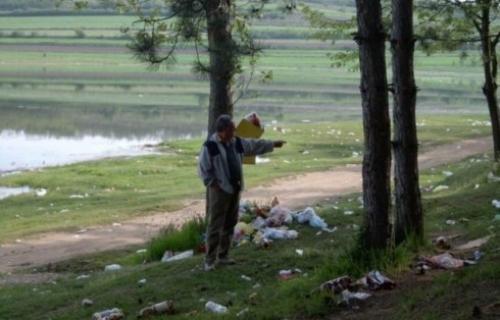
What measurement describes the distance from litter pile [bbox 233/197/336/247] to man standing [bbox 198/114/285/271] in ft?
4.70

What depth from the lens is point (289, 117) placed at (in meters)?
53.4

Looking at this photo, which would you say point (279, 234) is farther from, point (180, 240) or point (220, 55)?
point (220, 55)

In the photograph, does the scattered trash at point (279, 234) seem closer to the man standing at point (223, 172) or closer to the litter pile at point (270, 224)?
the litter pile at point (270, 224)

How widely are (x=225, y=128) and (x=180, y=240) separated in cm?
431

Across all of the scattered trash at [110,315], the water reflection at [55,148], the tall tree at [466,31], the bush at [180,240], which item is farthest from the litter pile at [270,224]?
the water reflection at [55,148]

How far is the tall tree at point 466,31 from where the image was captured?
20.0 metres

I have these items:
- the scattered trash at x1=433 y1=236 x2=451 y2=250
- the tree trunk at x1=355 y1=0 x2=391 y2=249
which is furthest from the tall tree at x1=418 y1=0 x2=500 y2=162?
the tree trunk at x1=355 y1=0 x2=391 y2=249

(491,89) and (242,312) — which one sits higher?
(491,89)

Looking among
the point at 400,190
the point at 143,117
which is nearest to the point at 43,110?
the point at 143,117

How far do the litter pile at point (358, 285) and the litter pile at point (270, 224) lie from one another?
3.45 metres

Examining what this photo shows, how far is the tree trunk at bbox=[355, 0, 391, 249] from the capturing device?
991 centimetres

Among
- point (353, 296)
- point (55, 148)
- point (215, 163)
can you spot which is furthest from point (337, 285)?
point (55, 148)

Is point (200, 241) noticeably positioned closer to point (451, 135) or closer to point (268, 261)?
point (268, 261)

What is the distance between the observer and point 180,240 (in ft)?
47.9
